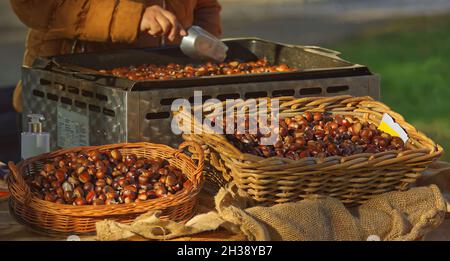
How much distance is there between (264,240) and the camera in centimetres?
230

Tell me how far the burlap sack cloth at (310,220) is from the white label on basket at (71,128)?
665 millimetres

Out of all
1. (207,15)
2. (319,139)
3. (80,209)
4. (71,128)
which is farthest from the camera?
(207,15)

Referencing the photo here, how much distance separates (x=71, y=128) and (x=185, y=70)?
404 mm

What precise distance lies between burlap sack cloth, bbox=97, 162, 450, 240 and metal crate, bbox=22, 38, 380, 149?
0.44m

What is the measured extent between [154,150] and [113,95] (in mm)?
286

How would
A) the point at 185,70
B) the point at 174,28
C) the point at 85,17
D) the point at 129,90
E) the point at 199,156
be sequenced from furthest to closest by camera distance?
the point at 85,17 < the point at 174,28 < the point at 185,70 < the point at 129,90 < the point at 199,156

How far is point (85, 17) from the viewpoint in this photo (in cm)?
349

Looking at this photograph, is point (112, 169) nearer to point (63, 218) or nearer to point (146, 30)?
point (63, 218)

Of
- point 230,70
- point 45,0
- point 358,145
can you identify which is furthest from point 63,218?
point 45,0

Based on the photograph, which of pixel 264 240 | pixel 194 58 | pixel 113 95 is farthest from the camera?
pixel 194 58

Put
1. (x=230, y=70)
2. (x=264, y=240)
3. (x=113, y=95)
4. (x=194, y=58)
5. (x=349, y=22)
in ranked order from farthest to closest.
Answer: (x=349, y=22) < (x=194, y=58) < (x=230, y=70) < (x=113, y=95) < (x=264, y=240)

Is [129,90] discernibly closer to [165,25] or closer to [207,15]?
[165,25]

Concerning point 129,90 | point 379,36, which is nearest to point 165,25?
point 129,90

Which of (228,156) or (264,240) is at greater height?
(228,156)
